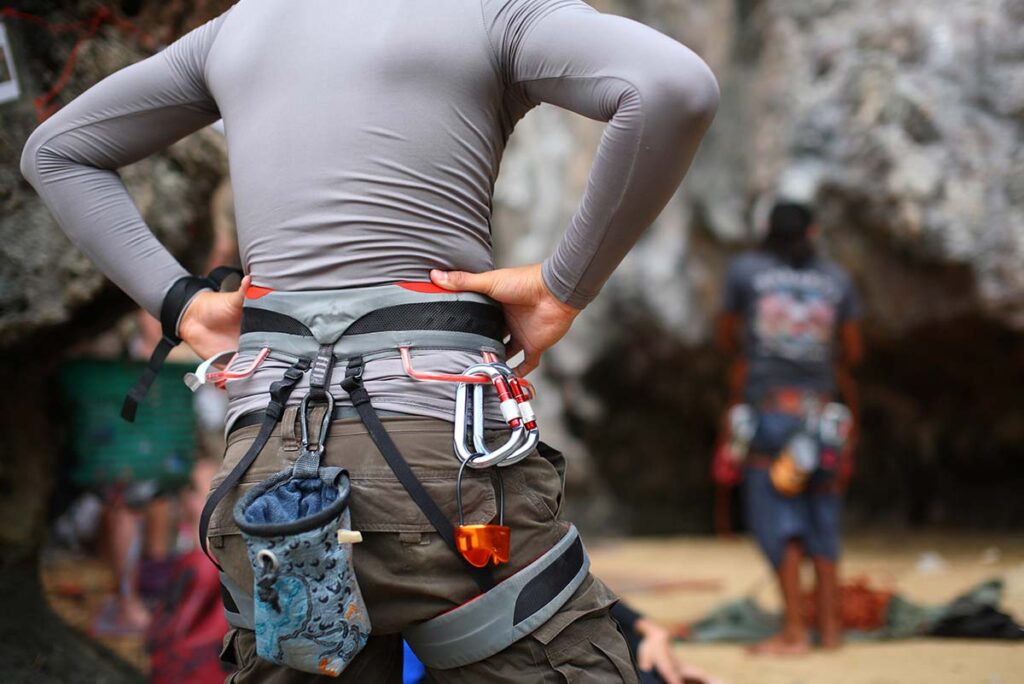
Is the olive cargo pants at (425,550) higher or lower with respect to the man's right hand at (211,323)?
lower

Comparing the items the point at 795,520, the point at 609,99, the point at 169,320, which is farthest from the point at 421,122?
the point at 795,520

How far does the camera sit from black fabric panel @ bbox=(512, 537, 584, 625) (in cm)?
131

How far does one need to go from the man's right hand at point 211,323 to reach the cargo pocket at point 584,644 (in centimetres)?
71

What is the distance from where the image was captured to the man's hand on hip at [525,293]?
1.41m

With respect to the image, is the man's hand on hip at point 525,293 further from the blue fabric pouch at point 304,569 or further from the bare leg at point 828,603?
the bare leg at point 828,603

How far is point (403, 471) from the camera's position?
4.23ft

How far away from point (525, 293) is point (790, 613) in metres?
3.26

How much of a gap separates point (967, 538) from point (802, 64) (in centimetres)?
404

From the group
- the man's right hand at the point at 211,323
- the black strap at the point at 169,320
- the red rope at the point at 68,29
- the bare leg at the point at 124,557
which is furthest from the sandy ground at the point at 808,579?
the man's right hand at the point at 211,323

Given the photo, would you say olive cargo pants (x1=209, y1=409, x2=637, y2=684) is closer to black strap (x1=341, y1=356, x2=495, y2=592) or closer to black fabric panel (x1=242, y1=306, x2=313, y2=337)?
black strap (x1=341, y1=356, x2=495, y2=592)

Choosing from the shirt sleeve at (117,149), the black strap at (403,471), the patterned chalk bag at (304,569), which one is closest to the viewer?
the patterned chalk bag at (304,569)

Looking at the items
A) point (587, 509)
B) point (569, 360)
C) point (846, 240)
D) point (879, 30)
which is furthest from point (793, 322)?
point (587, 509)

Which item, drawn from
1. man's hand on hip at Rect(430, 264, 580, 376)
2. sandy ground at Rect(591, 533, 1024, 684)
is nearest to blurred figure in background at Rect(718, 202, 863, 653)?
sandy ground at Rect(591, 533, 1024, 684)

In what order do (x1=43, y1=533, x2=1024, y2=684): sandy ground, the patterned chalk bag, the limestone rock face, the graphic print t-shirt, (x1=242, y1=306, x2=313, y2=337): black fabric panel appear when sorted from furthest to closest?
the limestone rock face, the graphic print t-shirt, (x1=43, y1=533, x2=1024, y2=684): sandy ground, (x1=242, y1=306, x2=313, y2=337): black fabric panel, the patterned chalk bag
